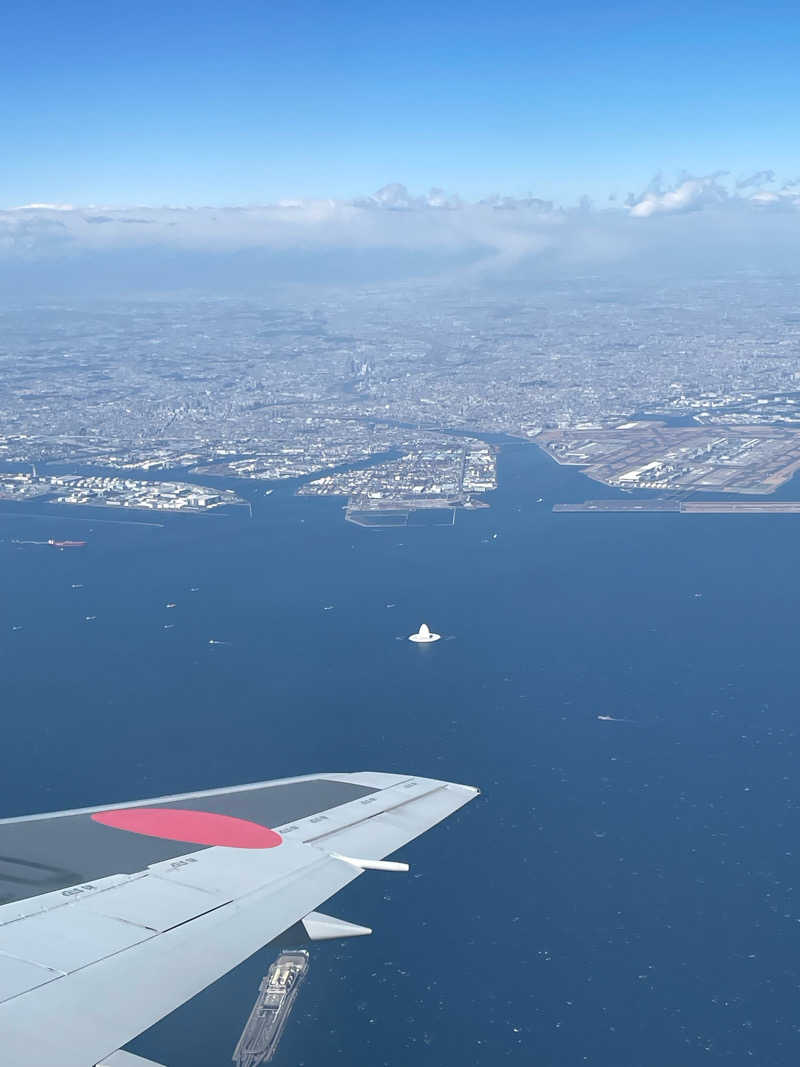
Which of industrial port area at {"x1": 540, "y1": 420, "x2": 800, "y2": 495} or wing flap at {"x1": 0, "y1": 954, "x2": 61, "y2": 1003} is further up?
wing flap at {"x1": 0, "y1": 954, "x2": 61, "y2": 1003}

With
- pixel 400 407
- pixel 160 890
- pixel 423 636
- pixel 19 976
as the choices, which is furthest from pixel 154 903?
pixel 400 407

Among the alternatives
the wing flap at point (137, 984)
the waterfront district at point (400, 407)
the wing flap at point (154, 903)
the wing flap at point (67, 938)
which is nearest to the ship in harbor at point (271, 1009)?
the wing flap at point (154, 903)

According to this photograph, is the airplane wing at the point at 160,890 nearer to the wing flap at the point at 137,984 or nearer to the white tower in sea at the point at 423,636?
the wing flap at the point at 137,984

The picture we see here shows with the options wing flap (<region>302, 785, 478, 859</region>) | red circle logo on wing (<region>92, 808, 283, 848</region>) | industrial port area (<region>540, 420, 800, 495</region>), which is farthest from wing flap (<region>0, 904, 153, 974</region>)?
industrial port area (<region>540, 420, 800, 495</region>)

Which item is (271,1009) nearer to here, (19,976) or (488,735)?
(488,735)

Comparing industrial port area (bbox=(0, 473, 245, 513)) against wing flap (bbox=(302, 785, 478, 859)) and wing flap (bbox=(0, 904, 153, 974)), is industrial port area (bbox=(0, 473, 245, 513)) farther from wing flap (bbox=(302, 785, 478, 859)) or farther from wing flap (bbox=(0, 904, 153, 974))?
wing flap (bbox=(0, 904, 153, 974))

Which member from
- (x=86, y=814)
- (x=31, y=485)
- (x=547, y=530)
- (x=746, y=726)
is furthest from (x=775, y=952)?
(x=31, y=485)
